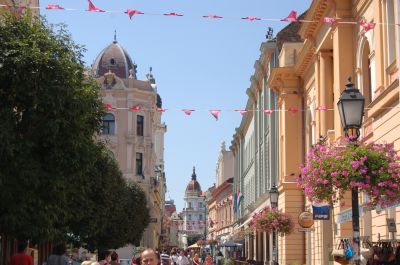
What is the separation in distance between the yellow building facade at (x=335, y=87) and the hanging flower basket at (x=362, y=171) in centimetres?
267

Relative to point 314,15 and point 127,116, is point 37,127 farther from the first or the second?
point 127,116

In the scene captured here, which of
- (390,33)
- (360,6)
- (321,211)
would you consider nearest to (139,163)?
(360,6)

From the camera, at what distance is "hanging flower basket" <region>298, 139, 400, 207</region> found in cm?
1227

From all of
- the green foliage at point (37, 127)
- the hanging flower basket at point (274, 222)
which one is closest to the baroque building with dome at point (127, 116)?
the hanging flower basket at point (274, 222)

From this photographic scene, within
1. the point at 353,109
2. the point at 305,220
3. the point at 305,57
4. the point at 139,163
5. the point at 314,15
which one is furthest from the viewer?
the point at 139,163

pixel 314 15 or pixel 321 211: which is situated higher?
pixel 314 15

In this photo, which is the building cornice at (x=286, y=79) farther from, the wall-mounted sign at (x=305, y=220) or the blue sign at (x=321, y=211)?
the blue sign at (x=321, y=211)

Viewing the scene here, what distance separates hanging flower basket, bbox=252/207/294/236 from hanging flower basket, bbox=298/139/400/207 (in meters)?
17.7

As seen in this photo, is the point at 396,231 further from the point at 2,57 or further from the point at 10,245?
the point at 10,245

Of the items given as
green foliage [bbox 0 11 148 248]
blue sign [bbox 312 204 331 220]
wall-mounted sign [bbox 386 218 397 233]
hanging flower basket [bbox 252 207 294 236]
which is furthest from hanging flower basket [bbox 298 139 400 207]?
hanging flower basket [bbox 252 207 294 236]

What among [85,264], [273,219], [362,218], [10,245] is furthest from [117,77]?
[85,264]

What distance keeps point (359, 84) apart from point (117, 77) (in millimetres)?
41575

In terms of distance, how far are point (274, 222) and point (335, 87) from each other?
8.26m

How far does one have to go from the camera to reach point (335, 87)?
82.6ft
